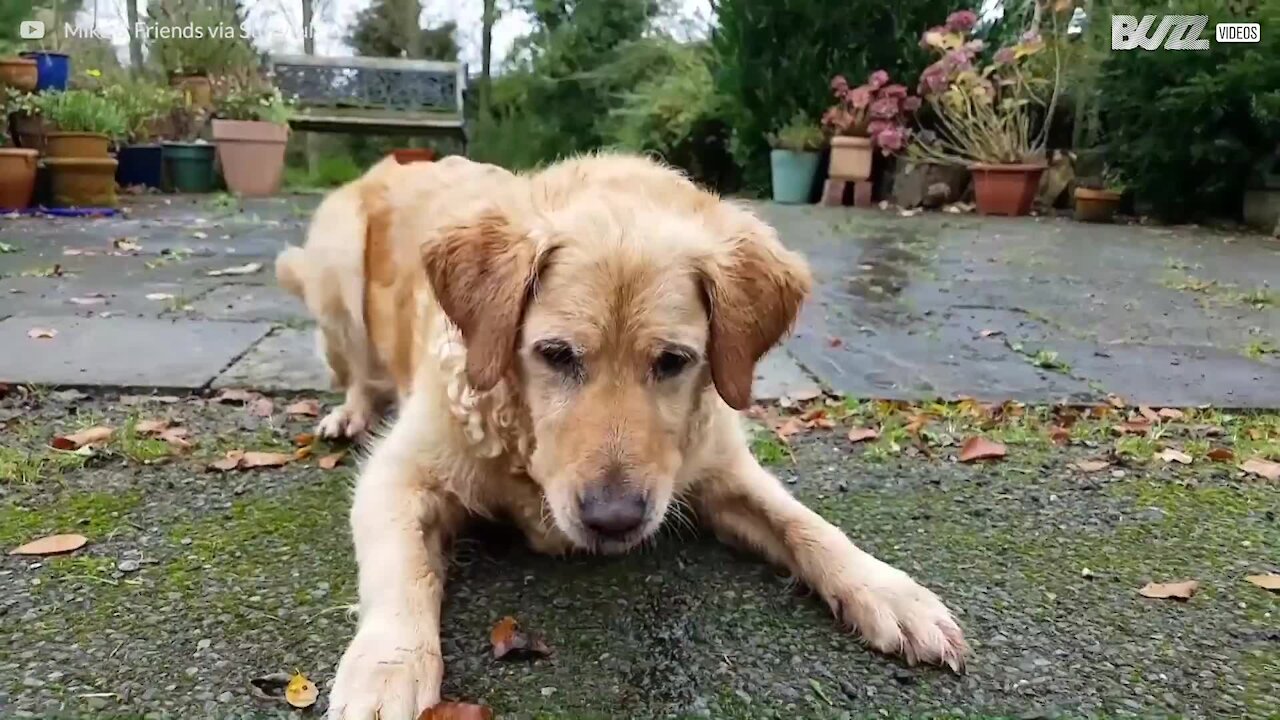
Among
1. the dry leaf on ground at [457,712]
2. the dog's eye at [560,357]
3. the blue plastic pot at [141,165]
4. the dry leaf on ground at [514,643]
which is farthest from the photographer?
the blue plastic pot at [141,165]

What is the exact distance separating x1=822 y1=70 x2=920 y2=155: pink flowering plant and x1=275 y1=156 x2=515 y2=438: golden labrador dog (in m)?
9.37

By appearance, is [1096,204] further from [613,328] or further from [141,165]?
[141,165]

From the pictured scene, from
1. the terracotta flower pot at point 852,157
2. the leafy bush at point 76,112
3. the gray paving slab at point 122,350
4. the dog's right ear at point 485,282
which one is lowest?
the gray paving slab at point 122,350

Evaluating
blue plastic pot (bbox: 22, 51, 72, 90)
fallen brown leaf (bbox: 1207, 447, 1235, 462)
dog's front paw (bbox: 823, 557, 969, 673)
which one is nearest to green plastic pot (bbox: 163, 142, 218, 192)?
blue plastic pot (bbox: 22, 51, 72, 90)

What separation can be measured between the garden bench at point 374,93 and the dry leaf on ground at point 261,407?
Result: 13272 mm

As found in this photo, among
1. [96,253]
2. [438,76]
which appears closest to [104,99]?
[96,253]

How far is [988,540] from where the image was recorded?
8.60 ft

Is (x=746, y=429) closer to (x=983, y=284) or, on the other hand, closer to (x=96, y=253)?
(x=983, y=284)

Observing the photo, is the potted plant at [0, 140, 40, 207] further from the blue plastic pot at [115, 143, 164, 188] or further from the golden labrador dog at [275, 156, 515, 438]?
the golden labrador dog at [275, 156, 515, 438]

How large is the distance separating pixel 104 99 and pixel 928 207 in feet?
30.7

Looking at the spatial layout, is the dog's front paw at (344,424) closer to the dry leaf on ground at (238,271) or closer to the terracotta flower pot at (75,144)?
the dry leaf on ground at (238,271)

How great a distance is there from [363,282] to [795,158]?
1038cm

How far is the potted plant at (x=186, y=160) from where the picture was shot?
13531 millimetres

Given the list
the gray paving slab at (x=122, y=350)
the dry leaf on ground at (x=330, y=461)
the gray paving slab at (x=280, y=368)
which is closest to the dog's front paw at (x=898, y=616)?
the dry leaf on ground at (x=330, y=461)
